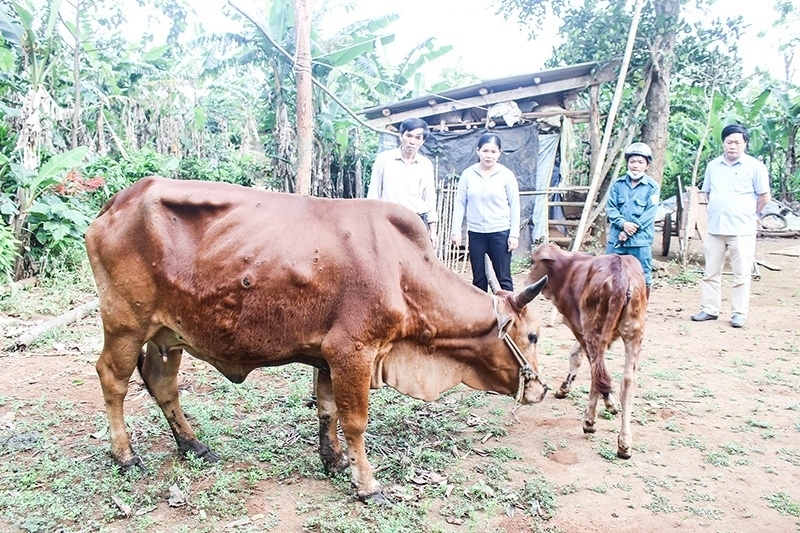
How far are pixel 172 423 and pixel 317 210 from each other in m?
1.64

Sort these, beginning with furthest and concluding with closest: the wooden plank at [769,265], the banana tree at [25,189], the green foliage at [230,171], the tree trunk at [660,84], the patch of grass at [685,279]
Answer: the green foliage at [230,171], the wooden plank at [769,265], the tree trunk at [660,84], the patch of grass at [685,279], the banana tree at [25,189]

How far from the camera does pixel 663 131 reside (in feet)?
34.0

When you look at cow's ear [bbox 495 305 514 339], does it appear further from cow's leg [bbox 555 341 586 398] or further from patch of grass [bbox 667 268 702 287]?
patch of grass [bbox 667 268 702 287]

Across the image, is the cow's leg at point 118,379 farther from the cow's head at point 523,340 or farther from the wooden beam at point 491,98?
the wooden beam at point 491,98

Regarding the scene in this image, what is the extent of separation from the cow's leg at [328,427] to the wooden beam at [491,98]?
830cm

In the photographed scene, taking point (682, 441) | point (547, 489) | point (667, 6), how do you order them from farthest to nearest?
point (667, 6) < point (682, 441) < point (547, 489)

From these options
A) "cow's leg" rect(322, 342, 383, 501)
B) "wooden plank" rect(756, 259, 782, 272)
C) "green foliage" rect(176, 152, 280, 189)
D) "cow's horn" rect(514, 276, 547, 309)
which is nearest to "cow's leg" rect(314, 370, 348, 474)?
"cow's leg" rect(322, 342, 383, 501)

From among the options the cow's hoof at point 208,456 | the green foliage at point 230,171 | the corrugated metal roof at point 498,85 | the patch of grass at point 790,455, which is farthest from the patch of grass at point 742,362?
the green foliage at point 230,171

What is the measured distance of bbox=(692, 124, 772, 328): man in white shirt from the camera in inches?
267

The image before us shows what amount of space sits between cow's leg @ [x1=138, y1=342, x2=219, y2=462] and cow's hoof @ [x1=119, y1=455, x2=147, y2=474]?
25cm

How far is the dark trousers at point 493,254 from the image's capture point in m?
5.66

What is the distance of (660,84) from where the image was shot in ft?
33.6

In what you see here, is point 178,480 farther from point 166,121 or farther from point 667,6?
point 166,121

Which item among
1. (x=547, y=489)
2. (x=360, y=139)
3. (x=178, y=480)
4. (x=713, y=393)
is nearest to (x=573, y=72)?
(x=360, y=139)
